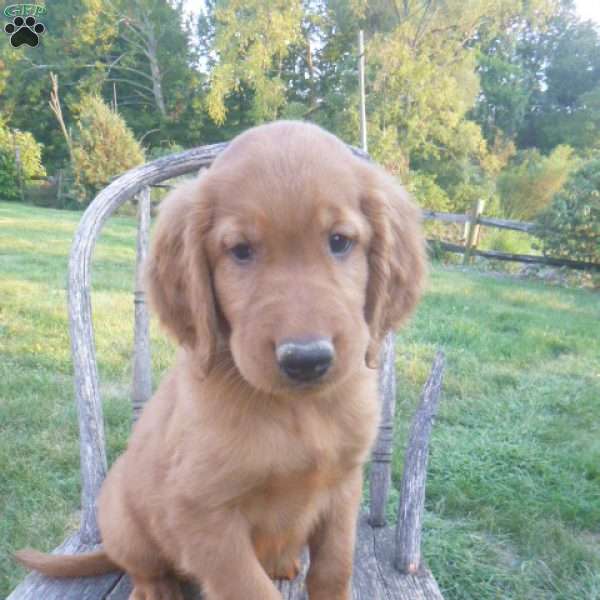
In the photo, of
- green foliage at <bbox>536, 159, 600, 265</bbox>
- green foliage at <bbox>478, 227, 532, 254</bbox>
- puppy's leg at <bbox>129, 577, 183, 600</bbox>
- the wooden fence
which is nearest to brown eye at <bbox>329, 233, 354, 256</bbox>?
puppy's leg at <bbox>129, 577, 183, 600</bbox>

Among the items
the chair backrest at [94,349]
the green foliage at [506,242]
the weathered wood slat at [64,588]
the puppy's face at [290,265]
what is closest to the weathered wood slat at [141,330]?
the chair backrest at [94,349]

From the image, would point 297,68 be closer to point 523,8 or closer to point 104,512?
point 523,8

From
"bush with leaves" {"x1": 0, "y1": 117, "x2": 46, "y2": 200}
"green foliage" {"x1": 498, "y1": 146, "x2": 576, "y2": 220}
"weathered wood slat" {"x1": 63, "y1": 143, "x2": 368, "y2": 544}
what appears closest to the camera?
"weathered wood slat" {"x1": 63, "y1": 143, "x2": 368, "y2": 544}

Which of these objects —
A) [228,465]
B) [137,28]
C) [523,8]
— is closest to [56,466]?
[228,465]

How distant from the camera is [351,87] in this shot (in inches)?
658

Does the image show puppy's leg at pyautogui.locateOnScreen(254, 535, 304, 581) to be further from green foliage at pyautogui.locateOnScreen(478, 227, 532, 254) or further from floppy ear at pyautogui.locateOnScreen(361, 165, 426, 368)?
green foliage at pyautogui.locateOnScreen(478, 227, 532, 254)

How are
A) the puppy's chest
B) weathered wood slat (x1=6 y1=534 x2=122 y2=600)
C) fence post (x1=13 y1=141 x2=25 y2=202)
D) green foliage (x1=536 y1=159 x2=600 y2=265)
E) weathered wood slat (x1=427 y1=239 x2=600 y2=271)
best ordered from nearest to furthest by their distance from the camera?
the puppy's chest → weathered wood slat (x1=6 y1=534 x2=122 y2=600) → green foliage (x1=536 y1=159 x2=600 y2=265) → weathered wood slat (x1=427 y1=239 x2=600 y2=271) → fence post (x1=13 y1=141 x2=25 y2=202)

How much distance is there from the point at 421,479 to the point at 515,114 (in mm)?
28301

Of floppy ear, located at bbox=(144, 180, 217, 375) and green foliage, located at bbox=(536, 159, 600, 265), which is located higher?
floppy ear, located at bbox=(144, 180, 217, 375)

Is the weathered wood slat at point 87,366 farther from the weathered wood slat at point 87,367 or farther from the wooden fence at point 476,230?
the wooden fence at point 476,230

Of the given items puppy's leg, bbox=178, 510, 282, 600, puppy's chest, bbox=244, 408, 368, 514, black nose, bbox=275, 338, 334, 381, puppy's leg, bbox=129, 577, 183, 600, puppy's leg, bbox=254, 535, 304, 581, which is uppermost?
black nose, bbox=275, 338, 334, 381

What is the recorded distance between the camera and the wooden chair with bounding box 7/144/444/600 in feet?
5.22

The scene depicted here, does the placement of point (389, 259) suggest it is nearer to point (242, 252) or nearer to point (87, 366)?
point (242, 252)
